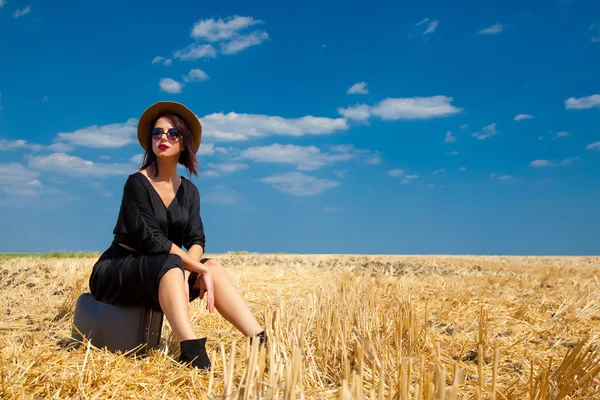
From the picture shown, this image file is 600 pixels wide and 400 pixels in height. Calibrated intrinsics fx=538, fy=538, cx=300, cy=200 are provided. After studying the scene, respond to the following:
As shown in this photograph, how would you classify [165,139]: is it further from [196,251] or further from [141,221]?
[196,251]

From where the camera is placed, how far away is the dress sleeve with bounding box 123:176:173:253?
379cm

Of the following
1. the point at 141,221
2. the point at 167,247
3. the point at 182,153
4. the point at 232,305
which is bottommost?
the point at 232,305

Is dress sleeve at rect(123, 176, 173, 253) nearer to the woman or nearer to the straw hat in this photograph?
the woman

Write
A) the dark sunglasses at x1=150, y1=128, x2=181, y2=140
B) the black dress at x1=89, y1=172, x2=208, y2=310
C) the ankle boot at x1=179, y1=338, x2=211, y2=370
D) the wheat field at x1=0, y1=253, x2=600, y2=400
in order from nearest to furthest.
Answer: the wheat field at x1=0, y1=253, x2=600, y2=400 < the ankle boot at x1=179, y1=338, x2=211, y2=370 < the black dress at x1=89, y1=172, x2=208, y2=310 < the dark sunglasses at x1=150, y1=128, x2=181, y2=140

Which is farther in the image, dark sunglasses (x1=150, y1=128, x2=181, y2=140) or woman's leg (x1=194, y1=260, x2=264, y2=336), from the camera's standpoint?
dark sunglasses (x1=150, y1=128, x2=181, y2=140)

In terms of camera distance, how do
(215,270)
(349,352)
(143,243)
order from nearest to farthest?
(349,352) → (143,243) → (215,270)

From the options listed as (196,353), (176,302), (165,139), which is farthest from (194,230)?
(196,353)

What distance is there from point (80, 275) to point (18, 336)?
283 centimetres

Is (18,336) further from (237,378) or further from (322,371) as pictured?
(322,371)

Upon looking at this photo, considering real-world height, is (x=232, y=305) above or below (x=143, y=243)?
Answer: below

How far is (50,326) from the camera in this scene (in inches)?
207

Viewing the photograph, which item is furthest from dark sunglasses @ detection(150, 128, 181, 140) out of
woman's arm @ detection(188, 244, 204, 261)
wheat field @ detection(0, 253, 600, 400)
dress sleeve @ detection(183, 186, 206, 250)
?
wheat field @ detection(0, 253, 600, 400)

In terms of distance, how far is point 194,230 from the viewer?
432 centimetres

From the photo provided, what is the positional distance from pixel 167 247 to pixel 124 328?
68 cm
